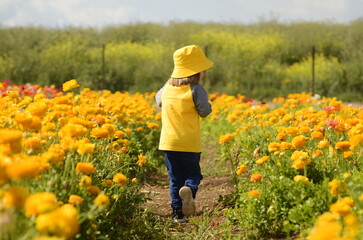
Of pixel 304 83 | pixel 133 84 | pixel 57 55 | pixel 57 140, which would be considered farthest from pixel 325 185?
pixel 57 55

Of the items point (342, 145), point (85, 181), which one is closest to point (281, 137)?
point (342, 145)

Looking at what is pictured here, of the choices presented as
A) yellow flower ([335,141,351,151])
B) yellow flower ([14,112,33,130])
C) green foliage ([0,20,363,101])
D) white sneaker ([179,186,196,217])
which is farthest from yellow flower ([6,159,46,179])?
green foliage ([0,20,363,101])

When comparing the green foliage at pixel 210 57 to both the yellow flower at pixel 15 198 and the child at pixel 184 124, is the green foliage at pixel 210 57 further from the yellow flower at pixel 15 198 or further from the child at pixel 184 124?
the yellow flower at pixel 15 198

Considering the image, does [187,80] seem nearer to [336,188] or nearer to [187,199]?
[187,199]

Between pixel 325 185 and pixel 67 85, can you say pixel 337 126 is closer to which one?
pixel 325 185

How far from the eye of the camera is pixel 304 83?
17.1 metres

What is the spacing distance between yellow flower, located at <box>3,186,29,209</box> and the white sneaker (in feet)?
8.69

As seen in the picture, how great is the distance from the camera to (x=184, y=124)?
4832 millimetres

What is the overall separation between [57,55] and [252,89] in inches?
304

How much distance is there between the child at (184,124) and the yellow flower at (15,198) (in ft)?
8.73

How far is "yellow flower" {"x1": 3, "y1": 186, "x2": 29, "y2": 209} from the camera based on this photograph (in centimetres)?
207

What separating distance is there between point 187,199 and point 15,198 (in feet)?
8.96

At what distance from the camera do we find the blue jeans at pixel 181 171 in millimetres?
4910

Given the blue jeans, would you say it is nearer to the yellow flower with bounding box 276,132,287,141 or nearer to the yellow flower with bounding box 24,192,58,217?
the yellow flower with bounding box 276,132,287,141
